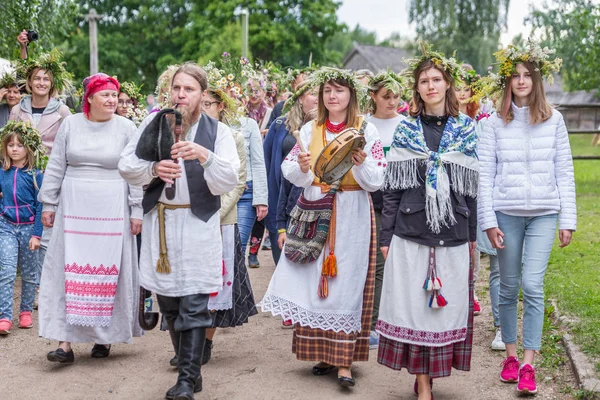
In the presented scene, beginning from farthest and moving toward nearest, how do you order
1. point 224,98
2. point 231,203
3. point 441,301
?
point 224,98 → point 231,203 → point 441,301

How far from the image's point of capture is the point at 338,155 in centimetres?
557

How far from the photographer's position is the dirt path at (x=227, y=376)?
5.68m

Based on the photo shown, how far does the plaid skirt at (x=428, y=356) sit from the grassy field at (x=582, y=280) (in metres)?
1.00

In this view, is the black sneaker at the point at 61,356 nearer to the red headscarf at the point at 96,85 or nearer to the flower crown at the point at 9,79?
the red headscarf at the point at 96,85

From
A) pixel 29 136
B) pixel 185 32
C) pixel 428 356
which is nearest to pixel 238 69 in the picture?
pixel 29 136

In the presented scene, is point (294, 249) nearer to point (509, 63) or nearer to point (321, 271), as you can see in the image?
point (321, 271)

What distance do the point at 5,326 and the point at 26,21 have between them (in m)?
6.04

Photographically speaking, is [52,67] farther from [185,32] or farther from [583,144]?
[185,32]

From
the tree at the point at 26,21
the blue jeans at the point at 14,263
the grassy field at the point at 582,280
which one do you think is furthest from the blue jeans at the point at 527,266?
the tree at the point at 26,21

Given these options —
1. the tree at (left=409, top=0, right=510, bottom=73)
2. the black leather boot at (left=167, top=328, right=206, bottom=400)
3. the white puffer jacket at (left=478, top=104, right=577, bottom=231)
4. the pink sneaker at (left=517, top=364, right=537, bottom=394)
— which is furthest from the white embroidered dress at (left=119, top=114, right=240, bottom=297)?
the tree at (left=409, top=0, right=510, bottom=73)

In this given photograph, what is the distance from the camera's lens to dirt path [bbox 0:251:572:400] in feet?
18.6

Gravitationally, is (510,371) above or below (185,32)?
below

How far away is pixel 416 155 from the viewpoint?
5406 mm

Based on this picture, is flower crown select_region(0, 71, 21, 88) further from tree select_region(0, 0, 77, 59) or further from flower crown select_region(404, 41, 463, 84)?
flower crown select_region(404, 41, 463, 84)
